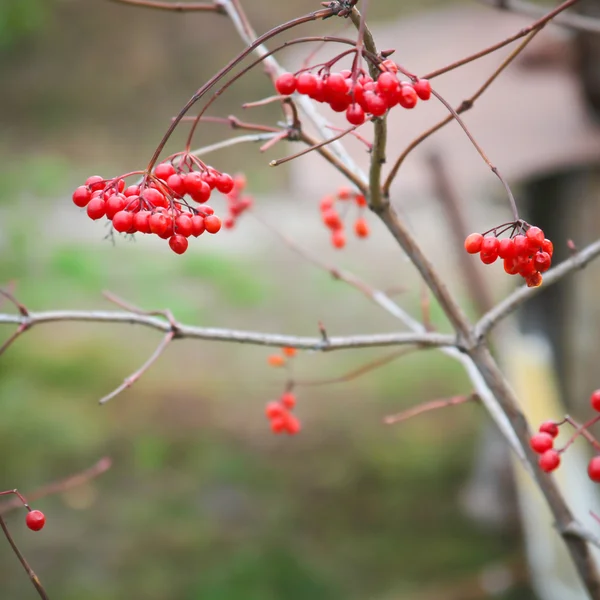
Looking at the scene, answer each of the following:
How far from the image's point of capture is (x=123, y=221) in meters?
0.41

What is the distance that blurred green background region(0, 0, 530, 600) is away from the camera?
89.8 inches

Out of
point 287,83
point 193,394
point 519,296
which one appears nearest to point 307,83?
point 287,83

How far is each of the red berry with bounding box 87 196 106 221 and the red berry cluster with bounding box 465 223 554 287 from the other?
21 cm

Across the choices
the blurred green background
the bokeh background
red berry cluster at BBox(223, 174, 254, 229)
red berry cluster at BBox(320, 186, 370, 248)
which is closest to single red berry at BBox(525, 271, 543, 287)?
red berry cluster at BBox(320, 186, 370, 248)

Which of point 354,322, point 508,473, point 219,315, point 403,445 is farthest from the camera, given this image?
point 354,322

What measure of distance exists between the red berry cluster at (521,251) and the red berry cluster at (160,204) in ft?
0.51

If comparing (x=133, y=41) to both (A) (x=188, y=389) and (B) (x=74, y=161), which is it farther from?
(A) (x=188, y=389)

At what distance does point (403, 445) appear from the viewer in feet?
9.39

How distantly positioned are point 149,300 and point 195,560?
1330 mm

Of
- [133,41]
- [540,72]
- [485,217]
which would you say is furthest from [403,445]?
[133,41]

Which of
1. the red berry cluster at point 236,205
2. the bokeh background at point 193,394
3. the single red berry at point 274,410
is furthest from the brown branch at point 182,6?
the bokeh background at point 193,394

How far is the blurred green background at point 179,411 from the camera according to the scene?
228 centimetres

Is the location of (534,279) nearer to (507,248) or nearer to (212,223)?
(507,248)

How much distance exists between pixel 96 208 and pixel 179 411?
2.71 m
